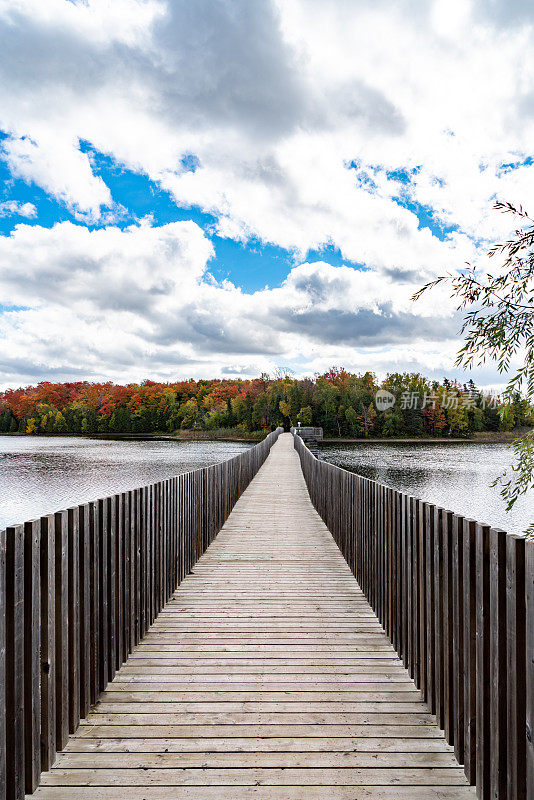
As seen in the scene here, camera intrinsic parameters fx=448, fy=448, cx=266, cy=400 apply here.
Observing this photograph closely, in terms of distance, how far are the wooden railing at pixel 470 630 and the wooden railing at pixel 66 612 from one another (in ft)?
6.25

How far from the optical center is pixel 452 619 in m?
2.35

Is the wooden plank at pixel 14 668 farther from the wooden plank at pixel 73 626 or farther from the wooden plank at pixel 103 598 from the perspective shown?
the wooden plank at pixel 103 598

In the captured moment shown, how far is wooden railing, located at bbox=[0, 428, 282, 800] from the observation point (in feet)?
5.79

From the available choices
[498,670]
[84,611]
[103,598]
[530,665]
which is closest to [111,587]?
[103,598]

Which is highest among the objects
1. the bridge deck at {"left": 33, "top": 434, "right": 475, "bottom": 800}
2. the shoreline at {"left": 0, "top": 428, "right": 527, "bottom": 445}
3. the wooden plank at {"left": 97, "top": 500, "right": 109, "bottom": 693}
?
the wooden plank at {"left": 97, "top": 500, "right": 109, "bottom": 693}

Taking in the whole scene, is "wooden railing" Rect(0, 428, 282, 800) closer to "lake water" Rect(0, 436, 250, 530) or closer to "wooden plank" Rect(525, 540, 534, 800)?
"wooden plank" Rect(525, 540, 534, 800)

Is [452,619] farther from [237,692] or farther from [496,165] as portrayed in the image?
[496,165]

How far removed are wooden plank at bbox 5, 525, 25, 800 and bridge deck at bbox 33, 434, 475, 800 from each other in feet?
1.05

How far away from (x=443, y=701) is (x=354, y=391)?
291ft

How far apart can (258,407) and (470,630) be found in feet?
281

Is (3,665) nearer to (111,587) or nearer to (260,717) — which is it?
(111,587)

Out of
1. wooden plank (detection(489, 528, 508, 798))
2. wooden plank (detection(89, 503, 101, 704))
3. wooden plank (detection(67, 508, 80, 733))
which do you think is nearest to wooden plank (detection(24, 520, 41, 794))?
wooden plank (detection(67, 508, 80, 733))

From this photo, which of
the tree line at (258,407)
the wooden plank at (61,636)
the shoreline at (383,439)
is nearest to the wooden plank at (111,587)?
the wooden plank at (61,636)

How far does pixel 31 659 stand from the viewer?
1913mm
